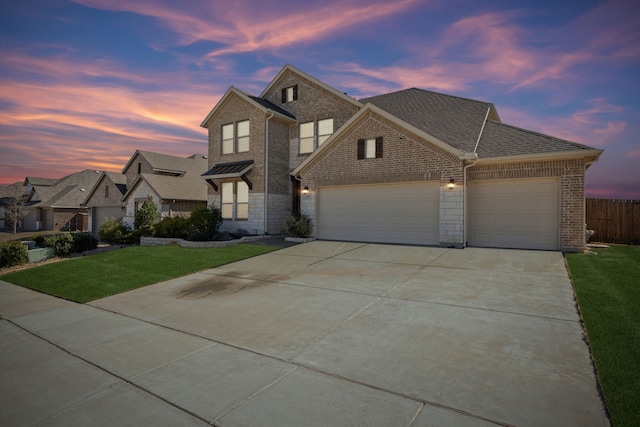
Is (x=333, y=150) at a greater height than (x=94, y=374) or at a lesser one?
greater

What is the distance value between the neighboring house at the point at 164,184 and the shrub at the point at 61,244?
683 cm

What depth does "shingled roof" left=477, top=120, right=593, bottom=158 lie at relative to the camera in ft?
37.1

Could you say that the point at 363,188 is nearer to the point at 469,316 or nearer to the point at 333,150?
the point at 333,150

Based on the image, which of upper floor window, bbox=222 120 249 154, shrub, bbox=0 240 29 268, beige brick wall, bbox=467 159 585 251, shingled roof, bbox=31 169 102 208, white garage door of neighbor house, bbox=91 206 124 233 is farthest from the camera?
shingled roof, bbox=31 169 102 208

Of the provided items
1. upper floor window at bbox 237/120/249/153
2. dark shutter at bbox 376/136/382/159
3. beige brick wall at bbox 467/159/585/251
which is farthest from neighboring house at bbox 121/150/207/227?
beige brick wall at bbox 467/159/585/251

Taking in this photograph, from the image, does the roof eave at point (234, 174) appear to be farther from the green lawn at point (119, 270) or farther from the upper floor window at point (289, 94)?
the green lawn at point (119, 270)

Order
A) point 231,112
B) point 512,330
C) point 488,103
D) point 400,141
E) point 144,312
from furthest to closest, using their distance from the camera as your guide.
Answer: point 231,112 → point 488,103 → point 400,141 → point 144,312 → point 512,330

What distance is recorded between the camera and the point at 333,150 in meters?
15.5

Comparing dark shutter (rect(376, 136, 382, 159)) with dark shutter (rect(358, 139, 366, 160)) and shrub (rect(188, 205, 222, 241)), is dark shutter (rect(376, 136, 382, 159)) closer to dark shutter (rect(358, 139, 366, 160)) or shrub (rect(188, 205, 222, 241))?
dark shutter (rect(358, 139, 366, 160))

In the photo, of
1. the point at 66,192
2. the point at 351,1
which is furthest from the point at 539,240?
the point at 66,192

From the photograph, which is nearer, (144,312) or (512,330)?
(512,330)

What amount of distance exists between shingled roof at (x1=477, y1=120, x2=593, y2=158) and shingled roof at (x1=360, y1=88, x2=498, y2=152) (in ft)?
1.59

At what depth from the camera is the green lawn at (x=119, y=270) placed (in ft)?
31.5

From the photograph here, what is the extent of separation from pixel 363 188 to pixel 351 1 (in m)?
7.10
